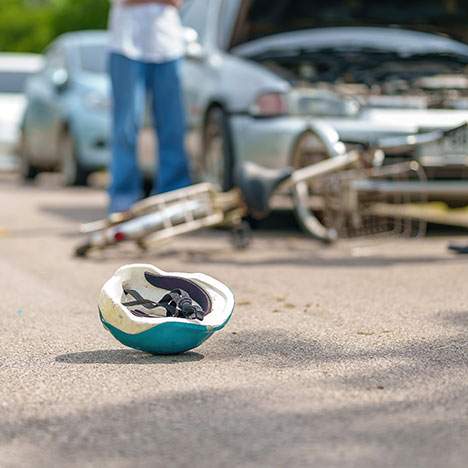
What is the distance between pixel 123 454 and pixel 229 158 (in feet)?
20.5

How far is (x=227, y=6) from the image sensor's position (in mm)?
10391

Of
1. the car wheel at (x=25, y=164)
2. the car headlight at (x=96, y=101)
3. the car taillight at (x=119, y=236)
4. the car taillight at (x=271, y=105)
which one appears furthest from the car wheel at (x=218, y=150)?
the car wheel at (x=25, y=164)

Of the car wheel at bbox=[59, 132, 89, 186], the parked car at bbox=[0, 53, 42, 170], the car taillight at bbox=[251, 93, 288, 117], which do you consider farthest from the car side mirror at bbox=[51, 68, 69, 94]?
the car taillight at bbox=[251, 93, 288, 117]

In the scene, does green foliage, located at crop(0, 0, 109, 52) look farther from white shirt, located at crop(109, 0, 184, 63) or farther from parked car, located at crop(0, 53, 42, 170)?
white shirt, located at crop(109, 0, 184, 63)

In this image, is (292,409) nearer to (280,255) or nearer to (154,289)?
(154,289)

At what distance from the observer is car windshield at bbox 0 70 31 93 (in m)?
20.2

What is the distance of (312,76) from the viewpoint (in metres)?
9.59

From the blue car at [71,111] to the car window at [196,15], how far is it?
333 cm

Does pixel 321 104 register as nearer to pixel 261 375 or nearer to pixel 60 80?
pixel 261 375

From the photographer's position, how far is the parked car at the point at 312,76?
9.13 metres

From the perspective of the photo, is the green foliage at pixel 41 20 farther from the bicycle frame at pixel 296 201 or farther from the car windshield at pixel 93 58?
the bicycle frame at pixel 296 201

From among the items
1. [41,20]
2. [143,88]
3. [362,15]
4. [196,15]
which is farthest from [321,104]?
[41,20]

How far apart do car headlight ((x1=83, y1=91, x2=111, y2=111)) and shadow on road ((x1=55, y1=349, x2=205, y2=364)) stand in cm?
963

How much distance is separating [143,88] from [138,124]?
0.24 m
